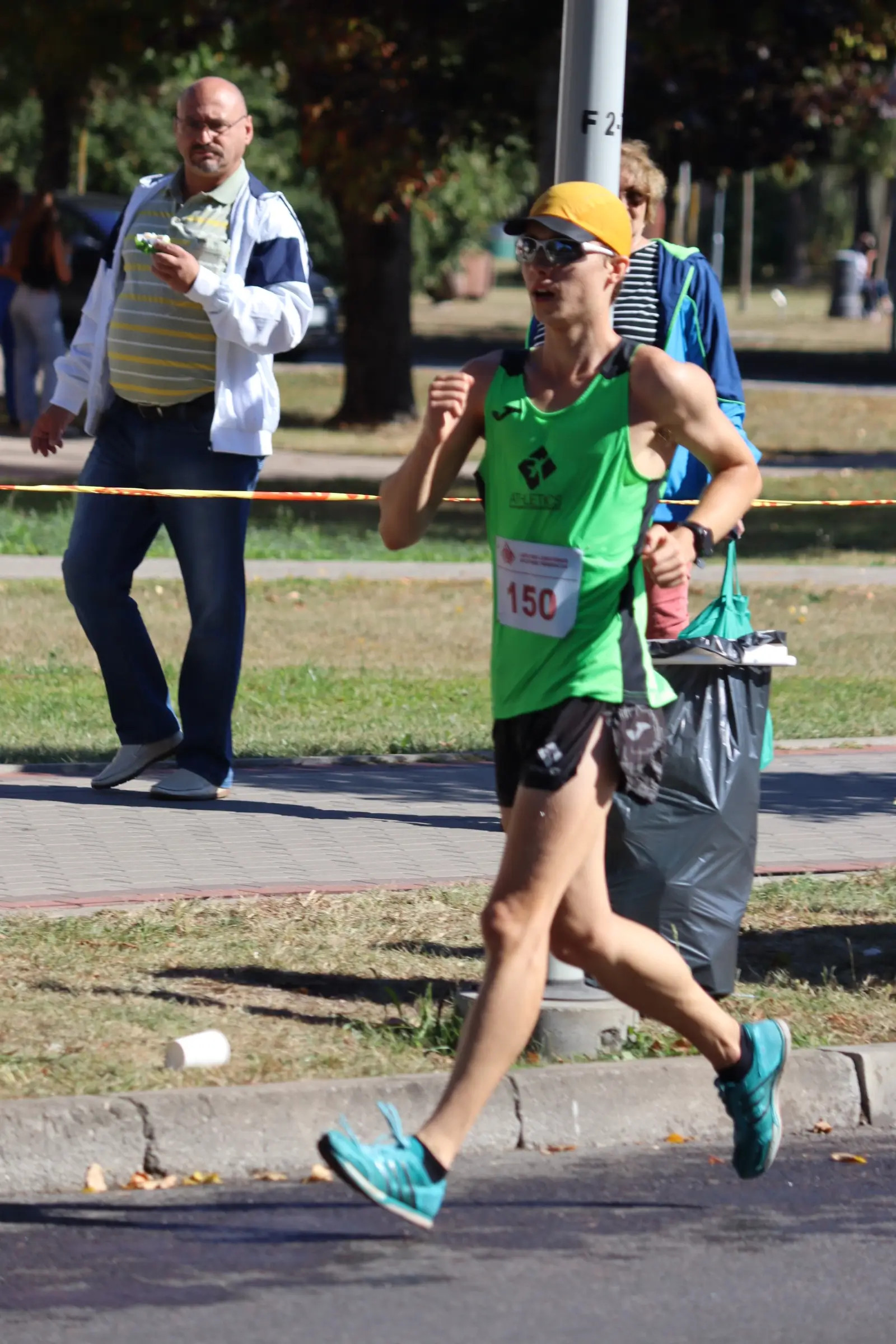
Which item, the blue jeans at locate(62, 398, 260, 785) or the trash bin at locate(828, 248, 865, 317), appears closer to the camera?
the blue jeans at locate(62, 398, 260, 785)

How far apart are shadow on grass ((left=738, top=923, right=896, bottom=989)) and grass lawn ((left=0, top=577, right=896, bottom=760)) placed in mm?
2893

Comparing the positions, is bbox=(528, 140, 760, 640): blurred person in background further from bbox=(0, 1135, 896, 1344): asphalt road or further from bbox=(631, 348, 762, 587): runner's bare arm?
bbox=(0, 1135, 896, 1344): asphalt road

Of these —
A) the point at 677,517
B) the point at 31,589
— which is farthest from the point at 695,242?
the point at 677,517

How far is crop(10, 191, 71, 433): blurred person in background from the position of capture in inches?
792

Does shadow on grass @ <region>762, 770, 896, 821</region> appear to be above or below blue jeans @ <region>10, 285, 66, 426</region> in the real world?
below

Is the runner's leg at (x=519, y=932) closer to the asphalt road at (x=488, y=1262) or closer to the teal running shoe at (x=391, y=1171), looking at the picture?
the teal running shoe at (x=391, y=1171)

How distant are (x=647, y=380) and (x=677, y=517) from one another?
2.04 meters

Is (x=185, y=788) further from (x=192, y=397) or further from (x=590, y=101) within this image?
(x=590, y=101)

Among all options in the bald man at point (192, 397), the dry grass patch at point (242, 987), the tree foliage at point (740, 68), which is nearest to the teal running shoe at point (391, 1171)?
the dry grass patch at point (242, 987)

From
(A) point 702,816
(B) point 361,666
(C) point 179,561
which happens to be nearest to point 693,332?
(A) point 702,816

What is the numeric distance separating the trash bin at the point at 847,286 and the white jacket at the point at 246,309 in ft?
166

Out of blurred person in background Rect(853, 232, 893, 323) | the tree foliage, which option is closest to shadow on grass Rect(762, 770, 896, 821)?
the tree foliage

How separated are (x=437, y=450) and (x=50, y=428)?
3330mm

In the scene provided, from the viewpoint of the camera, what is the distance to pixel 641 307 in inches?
241
